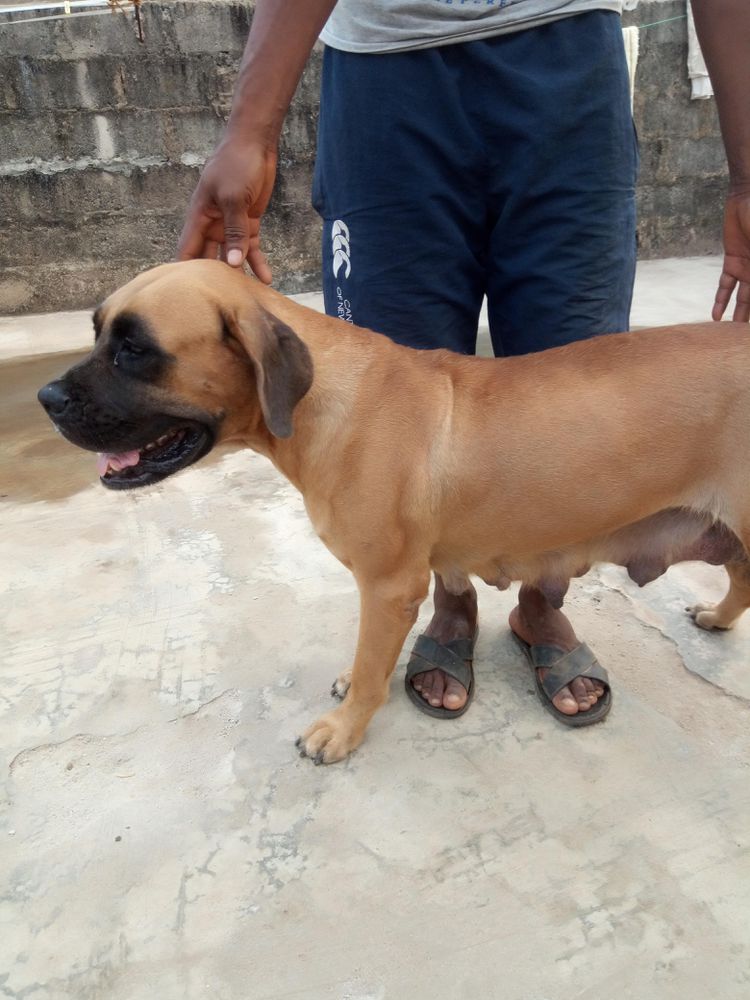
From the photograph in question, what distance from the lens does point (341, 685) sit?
2.67m

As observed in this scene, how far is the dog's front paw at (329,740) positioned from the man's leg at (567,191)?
74cm

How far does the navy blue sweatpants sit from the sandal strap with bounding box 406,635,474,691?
1163mm

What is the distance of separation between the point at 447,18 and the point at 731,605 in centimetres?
226

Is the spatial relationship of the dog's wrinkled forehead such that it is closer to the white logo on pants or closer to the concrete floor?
the white logo on pants

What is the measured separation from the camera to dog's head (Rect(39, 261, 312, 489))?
2.00m

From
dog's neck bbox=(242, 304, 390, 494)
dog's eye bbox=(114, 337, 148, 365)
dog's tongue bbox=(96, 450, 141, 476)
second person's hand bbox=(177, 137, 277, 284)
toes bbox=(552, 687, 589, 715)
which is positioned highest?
second person's hand bbox=(177, 137, 277, 284)

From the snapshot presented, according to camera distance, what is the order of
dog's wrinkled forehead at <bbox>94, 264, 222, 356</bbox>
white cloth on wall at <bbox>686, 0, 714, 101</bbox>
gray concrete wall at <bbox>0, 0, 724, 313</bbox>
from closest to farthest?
dog's wrinkled forehead at <bbox>94, 264, 222, 356</bbox> → gray concrete wall at <bbox>0, 0, 724, 313</bbox> → white cloth on wall at <bbox>686, 0, 714, 101</bbox>

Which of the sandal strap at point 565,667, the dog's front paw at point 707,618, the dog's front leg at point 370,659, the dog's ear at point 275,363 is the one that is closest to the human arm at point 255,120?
the dog's ear at point 275,363

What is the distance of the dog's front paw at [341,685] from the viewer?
266 centimetres

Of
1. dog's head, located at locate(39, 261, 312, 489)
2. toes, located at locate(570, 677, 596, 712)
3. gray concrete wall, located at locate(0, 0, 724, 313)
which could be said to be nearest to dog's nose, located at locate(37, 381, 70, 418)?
dog's head, located at locate(39, 261, 312, 489)

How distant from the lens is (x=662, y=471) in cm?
220

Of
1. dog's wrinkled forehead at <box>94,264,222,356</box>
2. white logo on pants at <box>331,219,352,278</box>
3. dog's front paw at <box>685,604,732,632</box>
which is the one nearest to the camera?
dog's wrinkled forehead at <box>94,264,222,356</box>

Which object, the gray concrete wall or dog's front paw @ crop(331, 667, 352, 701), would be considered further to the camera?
the gray concrete wall

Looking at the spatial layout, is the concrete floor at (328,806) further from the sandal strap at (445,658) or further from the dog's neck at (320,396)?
the dog's neck at (320,396)
